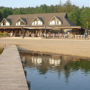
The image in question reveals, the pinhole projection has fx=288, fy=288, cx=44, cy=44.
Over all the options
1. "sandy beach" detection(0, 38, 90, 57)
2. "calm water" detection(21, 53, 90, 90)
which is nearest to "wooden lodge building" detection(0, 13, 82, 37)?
"sandy beach" detection(0, 38, 90, 57)

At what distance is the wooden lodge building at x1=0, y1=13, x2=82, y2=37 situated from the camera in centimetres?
5675

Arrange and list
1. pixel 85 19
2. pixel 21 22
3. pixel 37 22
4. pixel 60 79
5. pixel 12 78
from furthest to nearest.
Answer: pixel 85 19
pixel 21 22
pixel 37 22
pixel 60 79
pixel 12 78

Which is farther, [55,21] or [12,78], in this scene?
[55,21]

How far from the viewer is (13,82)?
10.1 metres

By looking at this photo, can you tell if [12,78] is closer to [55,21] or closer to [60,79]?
[60,79]

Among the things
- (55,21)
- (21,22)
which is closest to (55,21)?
(55,21)

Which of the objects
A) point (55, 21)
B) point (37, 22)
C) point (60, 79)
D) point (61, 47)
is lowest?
point (61, 47)

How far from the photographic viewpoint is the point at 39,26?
57.8 meters

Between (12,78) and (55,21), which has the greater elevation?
(55,21)

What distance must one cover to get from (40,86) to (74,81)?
226 centimetres

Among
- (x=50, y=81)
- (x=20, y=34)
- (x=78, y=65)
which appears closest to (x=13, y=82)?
(x=50, y=81)

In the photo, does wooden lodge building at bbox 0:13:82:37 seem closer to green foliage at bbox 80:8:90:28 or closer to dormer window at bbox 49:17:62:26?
dormer window at bbox 49:17:62:26

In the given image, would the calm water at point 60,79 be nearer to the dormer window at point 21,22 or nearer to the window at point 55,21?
the window at point 55,21

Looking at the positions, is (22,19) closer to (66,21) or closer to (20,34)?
(20,34)
